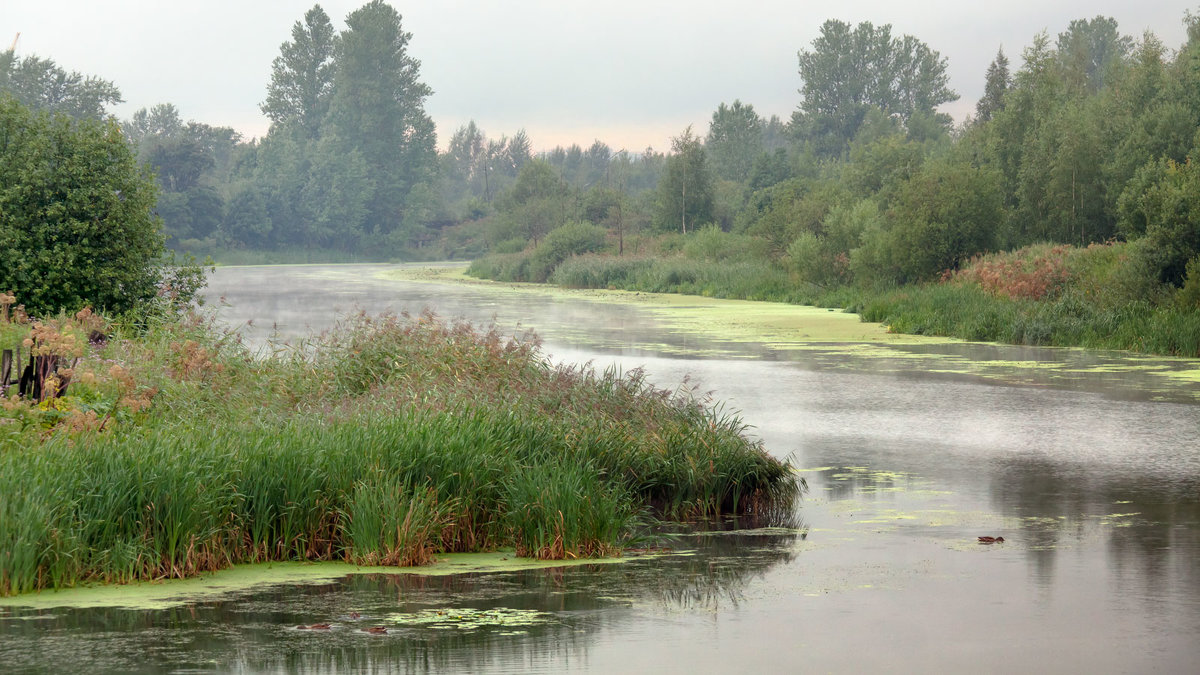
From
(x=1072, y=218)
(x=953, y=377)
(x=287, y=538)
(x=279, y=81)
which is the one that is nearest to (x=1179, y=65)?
(x=1072, y=218)

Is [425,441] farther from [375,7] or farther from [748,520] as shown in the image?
[375,7]

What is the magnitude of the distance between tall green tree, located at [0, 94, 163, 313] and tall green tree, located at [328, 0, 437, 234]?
103 meters

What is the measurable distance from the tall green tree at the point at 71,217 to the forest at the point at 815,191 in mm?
1453

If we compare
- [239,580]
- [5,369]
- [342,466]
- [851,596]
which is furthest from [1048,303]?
[239,580]

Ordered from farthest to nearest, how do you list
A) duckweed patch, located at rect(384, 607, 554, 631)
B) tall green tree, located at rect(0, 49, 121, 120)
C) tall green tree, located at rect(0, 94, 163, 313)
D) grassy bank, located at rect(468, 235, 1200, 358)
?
tall green tree, located at rect(0, 49, 121, 120), grassy bank, located at rect(468, 235, 1200, 358), tall green tree, located at rect(0, 94, 163, 313), duckweed patch, located at rect(384, 607, 554, 631)

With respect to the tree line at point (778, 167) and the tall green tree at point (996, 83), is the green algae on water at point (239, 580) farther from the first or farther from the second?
the tall green tree at point (996, 83)

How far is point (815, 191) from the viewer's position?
173 ft

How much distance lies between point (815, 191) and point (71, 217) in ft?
125

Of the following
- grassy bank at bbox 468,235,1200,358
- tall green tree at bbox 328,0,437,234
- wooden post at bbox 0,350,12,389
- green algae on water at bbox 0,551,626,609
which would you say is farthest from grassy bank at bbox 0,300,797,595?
tall green tree at bbox 328,0,437,234

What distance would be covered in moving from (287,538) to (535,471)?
191 centimetres

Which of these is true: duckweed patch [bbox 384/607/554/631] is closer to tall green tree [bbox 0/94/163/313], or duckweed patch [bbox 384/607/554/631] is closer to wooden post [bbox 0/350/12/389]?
wooden post [bbox 0/350/12/389]

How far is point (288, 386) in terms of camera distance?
12.9 metres

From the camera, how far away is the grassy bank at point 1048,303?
25312 mm

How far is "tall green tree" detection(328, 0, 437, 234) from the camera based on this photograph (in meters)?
124
